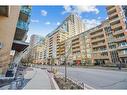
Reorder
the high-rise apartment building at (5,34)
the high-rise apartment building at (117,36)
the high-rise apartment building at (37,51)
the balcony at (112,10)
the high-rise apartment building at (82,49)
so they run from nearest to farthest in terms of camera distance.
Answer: the high-rise apartment building at (5,34) < the high-rise apartment building at (117,36) < the balcony at (112,10) < the high-rise apartment building at (37,51) < the high-rise apartment building at (82,49)

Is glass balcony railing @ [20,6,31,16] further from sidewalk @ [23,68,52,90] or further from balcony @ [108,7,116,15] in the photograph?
balcony @ [108,7,116,15]

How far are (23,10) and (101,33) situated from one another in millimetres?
11770

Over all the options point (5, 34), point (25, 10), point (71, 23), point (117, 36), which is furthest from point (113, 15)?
point (5, 34)

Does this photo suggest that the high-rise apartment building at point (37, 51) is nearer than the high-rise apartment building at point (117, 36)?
No

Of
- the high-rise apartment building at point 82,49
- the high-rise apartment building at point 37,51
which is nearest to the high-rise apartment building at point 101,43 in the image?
the high-rise apartment building at point 82,49

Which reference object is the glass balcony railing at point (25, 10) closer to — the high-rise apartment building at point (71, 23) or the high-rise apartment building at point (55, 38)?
the high-rise apartment building at point (55, 38)

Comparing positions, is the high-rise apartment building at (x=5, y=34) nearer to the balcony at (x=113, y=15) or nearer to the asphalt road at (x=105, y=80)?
the asphalt road at (x=105, y=80)

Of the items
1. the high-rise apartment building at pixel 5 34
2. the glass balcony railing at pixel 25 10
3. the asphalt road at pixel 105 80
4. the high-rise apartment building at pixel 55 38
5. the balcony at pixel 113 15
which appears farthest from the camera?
the balcony at pixel 113 15

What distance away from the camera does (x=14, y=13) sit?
6.30m

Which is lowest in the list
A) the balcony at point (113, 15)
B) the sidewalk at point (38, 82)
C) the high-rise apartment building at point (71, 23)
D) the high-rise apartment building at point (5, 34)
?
the sidewalk at point (38, 82)

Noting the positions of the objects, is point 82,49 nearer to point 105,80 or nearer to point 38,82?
point 105,80

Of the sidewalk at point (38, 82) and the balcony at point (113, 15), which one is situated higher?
the balcony at point (113, 15)
